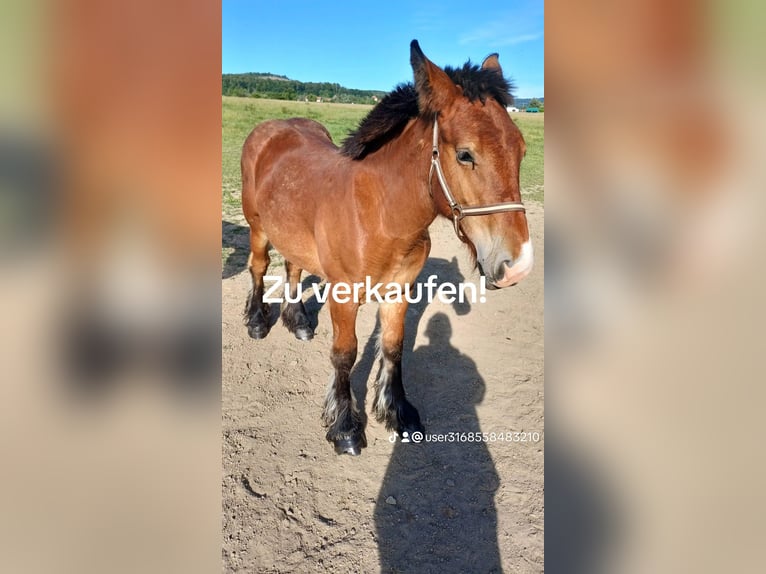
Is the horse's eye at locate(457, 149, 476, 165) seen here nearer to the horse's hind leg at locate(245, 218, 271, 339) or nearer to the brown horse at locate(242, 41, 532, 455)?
the brown horse at locate(242, 41, 532, 455)

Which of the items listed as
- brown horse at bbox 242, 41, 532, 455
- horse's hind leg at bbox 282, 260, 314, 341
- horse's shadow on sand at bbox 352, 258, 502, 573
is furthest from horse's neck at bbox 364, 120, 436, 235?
horse's hind leg at bbox 282, 260, 314, 341

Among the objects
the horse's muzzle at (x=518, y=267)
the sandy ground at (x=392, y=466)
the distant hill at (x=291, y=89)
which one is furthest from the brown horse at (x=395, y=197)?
the distant hill at (x=291, y=89)

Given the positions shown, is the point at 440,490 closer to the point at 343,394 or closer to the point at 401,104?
the point at 343,394

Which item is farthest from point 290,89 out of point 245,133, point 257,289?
point 257,289

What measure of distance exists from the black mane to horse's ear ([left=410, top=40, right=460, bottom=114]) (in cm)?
6

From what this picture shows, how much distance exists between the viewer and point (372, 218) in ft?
7.41

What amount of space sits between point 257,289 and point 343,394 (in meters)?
1.88

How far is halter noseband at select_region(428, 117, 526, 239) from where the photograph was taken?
4.96 feet

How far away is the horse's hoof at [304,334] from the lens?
12.9 ft

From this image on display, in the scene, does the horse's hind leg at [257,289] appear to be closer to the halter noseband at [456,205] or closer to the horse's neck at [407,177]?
the horse's neck at [407,177]
